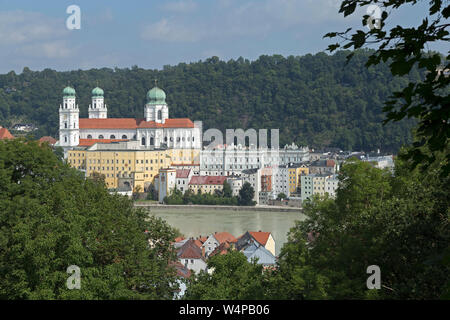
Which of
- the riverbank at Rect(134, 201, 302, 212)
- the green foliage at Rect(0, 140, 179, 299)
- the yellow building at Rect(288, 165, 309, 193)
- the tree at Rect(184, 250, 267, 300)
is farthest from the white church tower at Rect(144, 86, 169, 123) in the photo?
the tree at Rect(184, 250, 267, 300)

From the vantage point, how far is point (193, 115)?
54.8m

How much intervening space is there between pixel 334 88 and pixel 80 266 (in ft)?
165

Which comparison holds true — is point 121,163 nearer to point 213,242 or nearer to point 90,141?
point 90,141

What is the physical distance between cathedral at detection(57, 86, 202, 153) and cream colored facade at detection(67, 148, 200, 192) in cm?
268

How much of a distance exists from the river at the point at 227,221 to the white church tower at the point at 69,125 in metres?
10.8

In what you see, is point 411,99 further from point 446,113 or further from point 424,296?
point 424,296

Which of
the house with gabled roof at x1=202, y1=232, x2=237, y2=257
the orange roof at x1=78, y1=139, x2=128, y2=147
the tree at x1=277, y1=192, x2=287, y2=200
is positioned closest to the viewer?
the house with gabled roof at x1=202, y1=232, x2=237, y2=257

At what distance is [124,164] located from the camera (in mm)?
36281

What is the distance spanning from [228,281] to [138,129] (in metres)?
35.1

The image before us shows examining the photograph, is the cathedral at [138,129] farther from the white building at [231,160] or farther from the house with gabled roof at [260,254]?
the house with gabled roof at [260,254]

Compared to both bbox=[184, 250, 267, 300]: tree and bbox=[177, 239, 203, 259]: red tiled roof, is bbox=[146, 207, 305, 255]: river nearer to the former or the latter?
bbox=[177, 239, 203, 259]: red tiled roof

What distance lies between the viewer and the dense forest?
49844 millimetres
